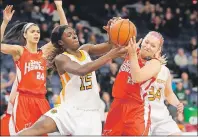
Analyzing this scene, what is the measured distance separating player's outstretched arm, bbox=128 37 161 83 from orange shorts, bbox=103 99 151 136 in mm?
423

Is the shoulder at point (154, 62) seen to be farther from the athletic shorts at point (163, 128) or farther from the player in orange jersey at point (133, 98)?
the athletic shorts at point (163, 128)

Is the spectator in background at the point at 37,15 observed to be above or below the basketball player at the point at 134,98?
above

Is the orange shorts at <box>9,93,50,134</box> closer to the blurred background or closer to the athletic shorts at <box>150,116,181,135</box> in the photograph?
the athletic shorts at <box>150,116,181,135</box>

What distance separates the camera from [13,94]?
6.44 metres

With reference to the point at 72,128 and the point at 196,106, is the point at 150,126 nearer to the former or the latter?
the point at 72,128

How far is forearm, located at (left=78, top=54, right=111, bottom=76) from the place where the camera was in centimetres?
479

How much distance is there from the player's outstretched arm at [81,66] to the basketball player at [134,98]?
624 mm

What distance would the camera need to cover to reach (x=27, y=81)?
6.27 m

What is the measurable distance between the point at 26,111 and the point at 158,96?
157 cm

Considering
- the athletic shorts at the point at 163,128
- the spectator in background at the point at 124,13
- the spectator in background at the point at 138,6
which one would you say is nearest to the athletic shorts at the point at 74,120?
the athletic shorts at the point at 163,128

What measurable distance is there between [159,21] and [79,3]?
2.29 metres

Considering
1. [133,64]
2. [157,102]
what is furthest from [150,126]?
[133,64]

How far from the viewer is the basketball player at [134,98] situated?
214 inches

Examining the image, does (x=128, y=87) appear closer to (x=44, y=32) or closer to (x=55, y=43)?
(x=55, y=43)
